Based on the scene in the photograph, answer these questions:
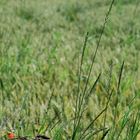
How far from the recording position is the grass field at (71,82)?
1.64 metres

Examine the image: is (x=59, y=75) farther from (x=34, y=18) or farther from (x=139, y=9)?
(x=139, y=9)

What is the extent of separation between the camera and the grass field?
1637mm

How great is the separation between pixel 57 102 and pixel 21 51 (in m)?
0.93

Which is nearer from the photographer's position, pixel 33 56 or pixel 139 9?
pixel 33 56

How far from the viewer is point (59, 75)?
2957mm

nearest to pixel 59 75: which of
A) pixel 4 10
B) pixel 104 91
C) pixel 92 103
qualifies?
pixel 104 91

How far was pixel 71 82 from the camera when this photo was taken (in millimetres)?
2904

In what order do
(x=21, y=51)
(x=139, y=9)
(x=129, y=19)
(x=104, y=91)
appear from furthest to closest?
(x=139, y=9)
(x=129, y=19)
(x=21, y=51)
(x=104, y=91)

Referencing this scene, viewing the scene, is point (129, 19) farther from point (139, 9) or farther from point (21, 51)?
point (21, 51)

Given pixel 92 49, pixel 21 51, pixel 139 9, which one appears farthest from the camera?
pixel 139 9

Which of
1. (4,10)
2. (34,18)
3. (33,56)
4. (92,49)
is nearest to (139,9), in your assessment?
(34,18)

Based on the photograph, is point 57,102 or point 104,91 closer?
point 57,102

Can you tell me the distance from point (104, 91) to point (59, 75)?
1.42 feet

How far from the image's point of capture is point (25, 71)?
292cm
